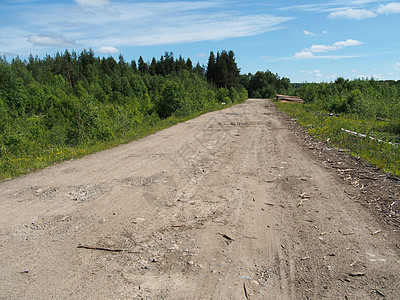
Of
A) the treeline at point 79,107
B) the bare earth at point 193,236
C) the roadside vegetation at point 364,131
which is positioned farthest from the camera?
the treeline at point 79,107

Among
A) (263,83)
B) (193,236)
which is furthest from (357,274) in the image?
(263,83)

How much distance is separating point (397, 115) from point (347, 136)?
12.5 m

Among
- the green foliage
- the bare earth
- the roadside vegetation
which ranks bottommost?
the bare earth

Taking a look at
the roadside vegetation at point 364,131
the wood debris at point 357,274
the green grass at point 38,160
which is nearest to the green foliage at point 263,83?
the roadside vegetation at point 364,131

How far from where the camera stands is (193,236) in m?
3.84

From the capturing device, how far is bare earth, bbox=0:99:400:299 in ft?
9.39

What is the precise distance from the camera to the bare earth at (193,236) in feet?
9.39

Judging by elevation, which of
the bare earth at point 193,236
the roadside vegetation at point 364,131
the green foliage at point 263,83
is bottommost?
the bare earth at point 193,236

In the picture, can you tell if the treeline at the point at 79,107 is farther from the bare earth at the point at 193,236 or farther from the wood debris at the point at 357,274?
the wood debris at the point at 357,274

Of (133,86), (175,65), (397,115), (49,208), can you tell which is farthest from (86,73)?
(49,208)

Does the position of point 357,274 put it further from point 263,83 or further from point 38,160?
point 263,83

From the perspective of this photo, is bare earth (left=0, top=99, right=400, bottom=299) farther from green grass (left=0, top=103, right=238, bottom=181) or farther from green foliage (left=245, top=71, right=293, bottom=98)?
green foliage (left=245, top=71, right=293, bottom=98)

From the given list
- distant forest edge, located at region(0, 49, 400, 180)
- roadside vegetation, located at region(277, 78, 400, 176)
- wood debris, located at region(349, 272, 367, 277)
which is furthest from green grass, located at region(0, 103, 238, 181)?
roadside vegetation, located at region(277, 78, 400, 176)

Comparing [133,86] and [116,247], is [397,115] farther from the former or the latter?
[133,86]
